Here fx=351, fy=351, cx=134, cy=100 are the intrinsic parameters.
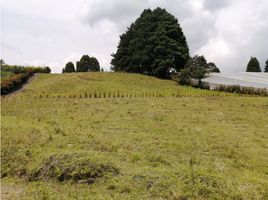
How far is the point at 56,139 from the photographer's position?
11.7 m

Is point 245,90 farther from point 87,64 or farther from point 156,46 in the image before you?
point 87,64

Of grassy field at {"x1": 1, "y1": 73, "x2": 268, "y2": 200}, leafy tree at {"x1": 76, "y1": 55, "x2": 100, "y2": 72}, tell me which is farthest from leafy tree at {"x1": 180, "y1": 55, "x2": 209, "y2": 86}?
leafy tree at {"x1": 76, "y1": 55, "x2": 100, "y2": 72}

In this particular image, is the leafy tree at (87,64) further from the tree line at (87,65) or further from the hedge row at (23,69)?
the hedge row at (23,69)

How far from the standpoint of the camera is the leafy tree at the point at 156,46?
41.2 m

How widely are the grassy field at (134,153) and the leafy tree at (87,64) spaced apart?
133 ft

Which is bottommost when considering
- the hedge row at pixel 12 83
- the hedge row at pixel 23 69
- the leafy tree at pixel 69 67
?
the hedge row at pixel 12 83

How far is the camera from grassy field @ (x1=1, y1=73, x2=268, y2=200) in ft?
24.6

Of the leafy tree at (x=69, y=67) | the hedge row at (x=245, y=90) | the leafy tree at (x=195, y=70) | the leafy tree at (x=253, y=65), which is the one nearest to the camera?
the hedge row at (x=245, y=90)

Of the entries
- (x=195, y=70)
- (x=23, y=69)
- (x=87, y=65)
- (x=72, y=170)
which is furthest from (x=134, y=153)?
(x=87, y=65)

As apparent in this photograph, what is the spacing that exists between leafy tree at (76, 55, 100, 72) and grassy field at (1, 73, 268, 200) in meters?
40.5

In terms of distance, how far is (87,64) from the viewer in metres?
60.4

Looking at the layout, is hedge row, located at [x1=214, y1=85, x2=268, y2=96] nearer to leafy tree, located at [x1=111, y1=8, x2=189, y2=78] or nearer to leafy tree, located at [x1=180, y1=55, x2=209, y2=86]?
leafy tree, located at [x1=180, y1=55, x2=209, y2=86]

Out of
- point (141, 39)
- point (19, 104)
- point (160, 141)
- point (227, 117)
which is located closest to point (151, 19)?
point (141, 39)

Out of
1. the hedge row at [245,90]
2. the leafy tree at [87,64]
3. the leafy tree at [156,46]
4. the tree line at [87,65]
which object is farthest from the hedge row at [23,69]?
the hedge row at [245,90]
